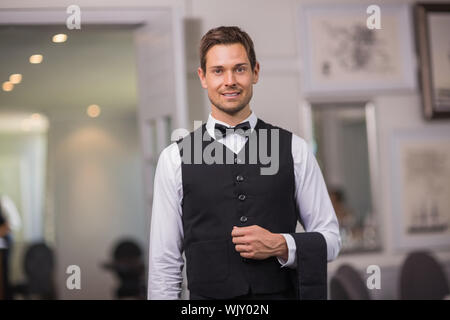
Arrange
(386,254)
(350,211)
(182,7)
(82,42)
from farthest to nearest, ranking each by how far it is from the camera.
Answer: (82,42) → (350,211) → (386,254) → (182,7)

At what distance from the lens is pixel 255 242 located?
1695 mm

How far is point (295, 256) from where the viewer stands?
1.77 m

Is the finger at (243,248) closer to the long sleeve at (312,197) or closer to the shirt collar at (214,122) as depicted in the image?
the long sleeve at (312,197)

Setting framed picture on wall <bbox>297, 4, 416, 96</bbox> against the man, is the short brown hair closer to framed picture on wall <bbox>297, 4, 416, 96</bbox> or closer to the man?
the man

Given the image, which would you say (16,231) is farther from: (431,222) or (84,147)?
(431,222)

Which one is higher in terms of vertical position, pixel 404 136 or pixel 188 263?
pixel 404 136

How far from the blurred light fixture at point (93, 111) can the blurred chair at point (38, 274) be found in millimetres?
2515

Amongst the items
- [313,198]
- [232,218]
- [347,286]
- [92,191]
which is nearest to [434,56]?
[347,286]

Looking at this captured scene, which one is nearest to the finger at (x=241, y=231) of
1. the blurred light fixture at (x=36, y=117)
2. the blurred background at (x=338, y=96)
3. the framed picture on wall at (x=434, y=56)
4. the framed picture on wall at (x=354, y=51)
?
the blurred background at (x=338, y=96)

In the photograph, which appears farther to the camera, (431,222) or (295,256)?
(431,222)

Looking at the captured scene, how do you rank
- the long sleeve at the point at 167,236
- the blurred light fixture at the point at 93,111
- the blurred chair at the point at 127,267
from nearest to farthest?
the long sleeve at the point at 167,236 < the blurred chair at the point at 127,267 < the blurred light fixture at the point at 93,111

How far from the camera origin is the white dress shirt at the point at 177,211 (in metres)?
1.82
